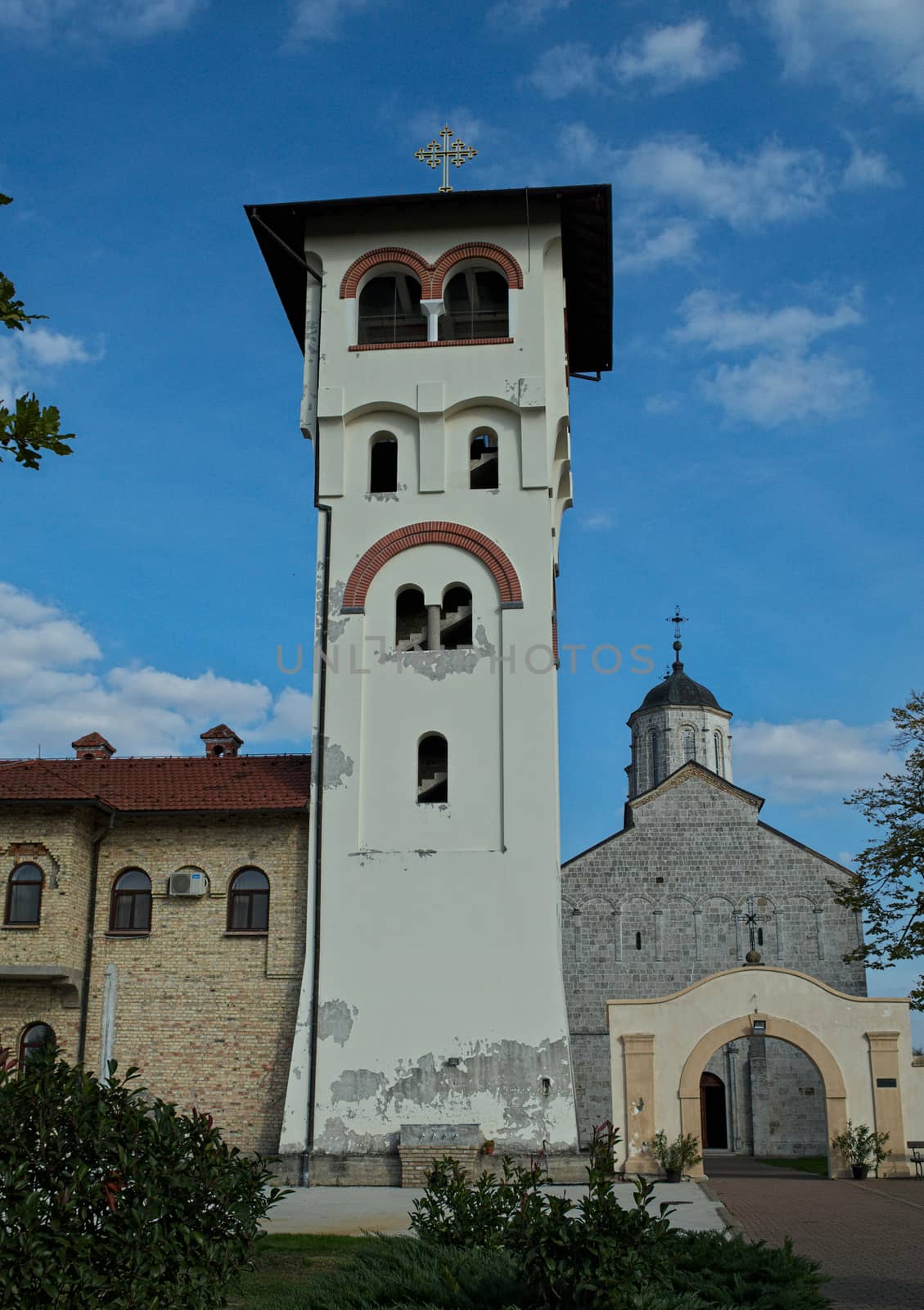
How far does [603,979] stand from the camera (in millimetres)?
34875

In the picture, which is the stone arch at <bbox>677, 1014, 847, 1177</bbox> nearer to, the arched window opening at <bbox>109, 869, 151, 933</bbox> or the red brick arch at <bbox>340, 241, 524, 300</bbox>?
the arched window opening at <bbox>109, 869, 151, 933</bbox>

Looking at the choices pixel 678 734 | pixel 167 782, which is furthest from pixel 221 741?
pixel 678 734

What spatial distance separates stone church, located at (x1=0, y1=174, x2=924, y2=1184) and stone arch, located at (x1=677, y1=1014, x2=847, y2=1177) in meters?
0.05

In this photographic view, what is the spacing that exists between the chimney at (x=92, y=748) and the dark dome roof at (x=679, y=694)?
31.0 m

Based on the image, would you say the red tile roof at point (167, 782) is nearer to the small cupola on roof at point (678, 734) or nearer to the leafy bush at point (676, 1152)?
the leafy bush at point (676, 1152)

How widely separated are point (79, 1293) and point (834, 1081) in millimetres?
18935

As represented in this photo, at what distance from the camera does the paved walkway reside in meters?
13.8

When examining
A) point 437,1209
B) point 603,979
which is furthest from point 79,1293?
point 603,979

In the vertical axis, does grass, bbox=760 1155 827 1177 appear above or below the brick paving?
below

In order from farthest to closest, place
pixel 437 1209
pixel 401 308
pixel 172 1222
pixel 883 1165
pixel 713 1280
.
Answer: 1. pixel 401 308
2. pixel 883 1165
3. pixel 437 1209
4. pixel 713 1280
5. pixel 172 1222

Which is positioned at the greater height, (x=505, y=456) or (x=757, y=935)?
(x=505, y=456)

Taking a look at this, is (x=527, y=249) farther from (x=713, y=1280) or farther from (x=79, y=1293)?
(x=79, y=1293)

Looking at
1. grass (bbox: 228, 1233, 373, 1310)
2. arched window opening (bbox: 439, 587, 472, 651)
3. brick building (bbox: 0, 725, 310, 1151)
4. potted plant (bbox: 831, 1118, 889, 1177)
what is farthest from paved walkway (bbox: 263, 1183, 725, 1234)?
arched window opening (bbox: 439, 587, 472, 651)

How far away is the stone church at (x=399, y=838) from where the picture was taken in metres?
20.1
